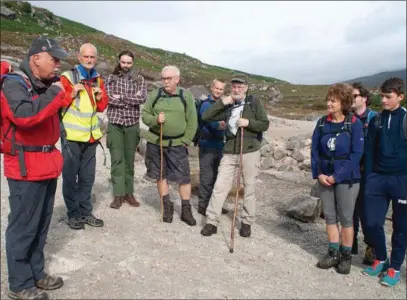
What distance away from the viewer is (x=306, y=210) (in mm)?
8094

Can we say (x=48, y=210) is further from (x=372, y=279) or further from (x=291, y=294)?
(x=372, y=279)

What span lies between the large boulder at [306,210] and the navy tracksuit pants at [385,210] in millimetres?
2459

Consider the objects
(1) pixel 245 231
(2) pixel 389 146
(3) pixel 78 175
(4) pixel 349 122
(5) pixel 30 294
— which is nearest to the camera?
(5) pixel 30 294

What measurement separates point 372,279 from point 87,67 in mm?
5232

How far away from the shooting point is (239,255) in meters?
5.88

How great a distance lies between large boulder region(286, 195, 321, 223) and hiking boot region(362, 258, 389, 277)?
2475 mm

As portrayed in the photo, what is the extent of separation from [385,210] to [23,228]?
467 centimetres

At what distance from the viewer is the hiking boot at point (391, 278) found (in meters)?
5.24

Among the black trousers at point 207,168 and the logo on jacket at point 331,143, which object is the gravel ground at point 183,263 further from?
the logo on jacket at point 331,143

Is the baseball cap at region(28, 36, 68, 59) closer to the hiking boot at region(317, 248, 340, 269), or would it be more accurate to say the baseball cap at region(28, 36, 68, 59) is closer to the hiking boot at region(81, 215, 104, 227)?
the hiking boot at region(81, 215, 104, 227)

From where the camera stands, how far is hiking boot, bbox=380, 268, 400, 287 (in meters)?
5.24

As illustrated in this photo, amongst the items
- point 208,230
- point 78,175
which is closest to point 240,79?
point 208,230

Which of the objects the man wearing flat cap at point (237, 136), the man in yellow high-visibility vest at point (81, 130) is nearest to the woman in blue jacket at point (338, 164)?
the man wearing flat cap at point (237, 136)

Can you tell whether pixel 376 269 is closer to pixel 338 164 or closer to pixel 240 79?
pixel 338 164
